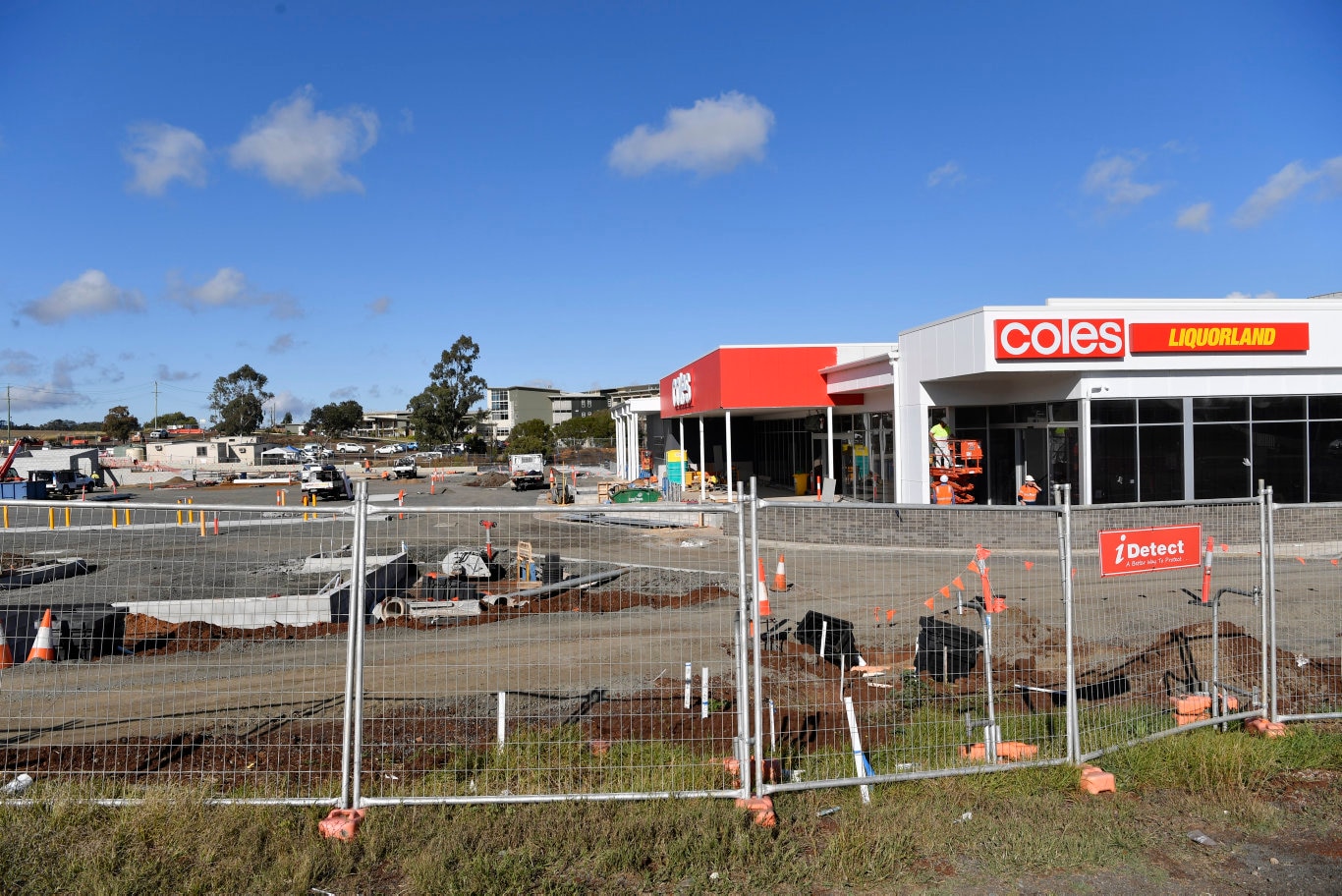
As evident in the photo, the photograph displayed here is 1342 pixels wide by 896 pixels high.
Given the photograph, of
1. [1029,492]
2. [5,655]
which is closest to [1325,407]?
[1029,492]

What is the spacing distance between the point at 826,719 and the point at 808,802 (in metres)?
1.66

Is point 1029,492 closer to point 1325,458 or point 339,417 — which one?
point 1325,458

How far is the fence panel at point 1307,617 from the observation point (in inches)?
279

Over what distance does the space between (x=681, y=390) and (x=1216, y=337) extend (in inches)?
767

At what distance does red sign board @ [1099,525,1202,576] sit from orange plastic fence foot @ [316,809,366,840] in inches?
204

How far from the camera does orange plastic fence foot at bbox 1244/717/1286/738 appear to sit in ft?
20.6

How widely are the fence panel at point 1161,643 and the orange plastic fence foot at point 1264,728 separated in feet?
0.34

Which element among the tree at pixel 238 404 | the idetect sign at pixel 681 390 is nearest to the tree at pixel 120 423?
the tree at pixel 238 404

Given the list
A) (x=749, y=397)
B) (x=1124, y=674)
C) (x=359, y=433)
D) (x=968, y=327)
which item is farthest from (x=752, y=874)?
(x=359, y=433)

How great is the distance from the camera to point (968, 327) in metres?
19.0

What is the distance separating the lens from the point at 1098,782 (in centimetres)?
543

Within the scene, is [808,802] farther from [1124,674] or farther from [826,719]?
[1124,674]

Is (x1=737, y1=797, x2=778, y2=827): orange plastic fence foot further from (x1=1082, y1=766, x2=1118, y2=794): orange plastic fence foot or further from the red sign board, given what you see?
the red sign board

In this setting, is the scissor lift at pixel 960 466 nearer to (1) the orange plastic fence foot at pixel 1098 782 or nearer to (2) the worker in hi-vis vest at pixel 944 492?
(2) the worker in hi-vis vest at pixel 944 492
